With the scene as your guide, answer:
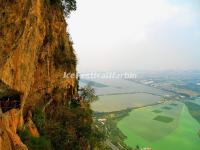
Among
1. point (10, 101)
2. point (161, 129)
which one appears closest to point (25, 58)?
point (10, 101)

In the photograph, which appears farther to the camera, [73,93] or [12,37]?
[73,93]

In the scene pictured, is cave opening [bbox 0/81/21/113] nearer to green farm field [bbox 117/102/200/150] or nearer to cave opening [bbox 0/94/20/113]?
cave opening [bbox 0/94/20/113]

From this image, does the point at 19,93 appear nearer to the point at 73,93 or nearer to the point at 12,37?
the point at 12,37

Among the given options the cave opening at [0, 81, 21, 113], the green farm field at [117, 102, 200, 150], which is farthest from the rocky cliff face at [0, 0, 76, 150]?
the green farm field at [117, 102, 200, 150]

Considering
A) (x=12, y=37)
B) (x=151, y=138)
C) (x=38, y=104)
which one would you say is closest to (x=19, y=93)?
(x=12, y=37)

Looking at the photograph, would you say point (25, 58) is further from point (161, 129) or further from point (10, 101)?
point (161, 129)

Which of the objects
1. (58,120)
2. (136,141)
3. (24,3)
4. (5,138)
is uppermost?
(24,3)
